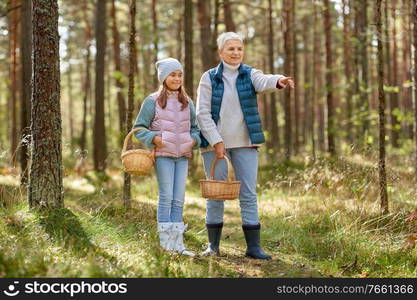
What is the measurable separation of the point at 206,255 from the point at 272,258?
0.75 meters

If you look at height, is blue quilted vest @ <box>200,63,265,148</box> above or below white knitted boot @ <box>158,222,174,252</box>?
above

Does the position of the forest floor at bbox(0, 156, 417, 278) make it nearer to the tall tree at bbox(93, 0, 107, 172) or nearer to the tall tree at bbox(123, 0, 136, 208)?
the tall tree at bbox(123, 0, 136, 208)

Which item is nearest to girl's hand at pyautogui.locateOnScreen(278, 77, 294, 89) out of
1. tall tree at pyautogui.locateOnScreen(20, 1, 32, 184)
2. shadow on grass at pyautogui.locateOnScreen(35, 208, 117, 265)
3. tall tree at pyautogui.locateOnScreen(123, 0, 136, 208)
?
shadow on grass at pyautogui.locateOnScreen(35, 208, 117, 265)

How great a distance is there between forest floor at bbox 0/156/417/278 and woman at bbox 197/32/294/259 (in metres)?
0.43

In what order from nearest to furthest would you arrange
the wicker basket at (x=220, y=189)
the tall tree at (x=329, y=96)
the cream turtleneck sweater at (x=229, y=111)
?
1. the wicker basket at (x=220, y=189)
2. the cream turtleneck sweater at (x=229, y=111)
3. the tall tree at (x=329, y=96)

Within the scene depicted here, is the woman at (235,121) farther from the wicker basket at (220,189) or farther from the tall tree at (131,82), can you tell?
the tall tree at (131,82)

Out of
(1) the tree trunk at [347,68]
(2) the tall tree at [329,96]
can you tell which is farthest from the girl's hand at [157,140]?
(1) the tree trunk at [347,68]

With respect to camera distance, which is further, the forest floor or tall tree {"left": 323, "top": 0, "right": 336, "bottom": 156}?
tall tree {"left": 323, "top": 0, "right": 336, "bottom": 156}

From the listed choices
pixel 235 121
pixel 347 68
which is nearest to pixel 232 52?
pixel 235 121

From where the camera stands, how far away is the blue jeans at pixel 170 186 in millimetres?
5531

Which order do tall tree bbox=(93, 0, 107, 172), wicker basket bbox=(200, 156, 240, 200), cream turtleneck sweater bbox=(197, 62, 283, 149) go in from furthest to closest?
tall tree bbox=(93, 0, 107, 172), cream turtleneck sweater bbox=(197, 62, 283, 149), wicker basket bbox=(200, 156, 240, 200)

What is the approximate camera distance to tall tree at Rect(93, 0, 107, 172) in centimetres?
1409

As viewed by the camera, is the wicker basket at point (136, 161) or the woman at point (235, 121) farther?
the woman at point (235, 121)

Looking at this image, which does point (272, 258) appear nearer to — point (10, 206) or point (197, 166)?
point (10, 206)
